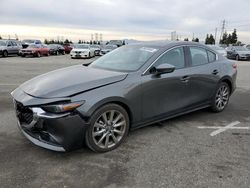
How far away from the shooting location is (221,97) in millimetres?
5719

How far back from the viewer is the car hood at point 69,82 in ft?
11.2

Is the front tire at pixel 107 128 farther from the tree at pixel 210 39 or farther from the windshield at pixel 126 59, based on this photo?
the tree at pixel 210 39

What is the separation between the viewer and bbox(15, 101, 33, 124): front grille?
11.2ft

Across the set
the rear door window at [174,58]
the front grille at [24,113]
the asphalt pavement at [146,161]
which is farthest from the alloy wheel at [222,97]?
the front grille at [24,113]

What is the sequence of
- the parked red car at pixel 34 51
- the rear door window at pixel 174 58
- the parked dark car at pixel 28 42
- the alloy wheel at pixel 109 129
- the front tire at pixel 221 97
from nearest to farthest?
the alloy wheel at pixel 109 129
the rear door window at pixel 174 58
the front tire at pixel 221 97
the parked red car at pixel 34 51
the parked dark car at pixel 28 42

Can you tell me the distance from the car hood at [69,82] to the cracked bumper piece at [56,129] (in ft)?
0.86

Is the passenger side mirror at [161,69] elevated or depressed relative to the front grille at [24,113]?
elevated

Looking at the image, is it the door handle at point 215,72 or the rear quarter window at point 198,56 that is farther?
the door handle at point 215,72

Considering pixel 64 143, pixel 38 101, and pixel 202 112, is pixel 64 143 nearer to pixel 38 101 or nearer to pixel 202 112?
pixel 38 101

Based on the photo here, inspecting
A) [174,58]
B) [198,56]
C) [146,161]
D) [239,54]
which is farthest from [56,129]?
[239,54]

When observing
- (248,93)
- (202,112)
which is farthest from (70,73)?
(248,93)

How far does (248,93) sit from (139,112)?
5263 millimetres

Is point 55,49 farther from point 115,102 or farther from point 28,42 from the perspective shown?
point 115,102

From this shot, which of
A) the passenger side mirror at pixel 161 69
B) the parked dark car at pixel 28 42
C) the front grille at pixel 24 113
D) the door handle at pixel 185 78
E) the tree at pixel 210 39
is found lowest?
the front grille at pixel 24 113
